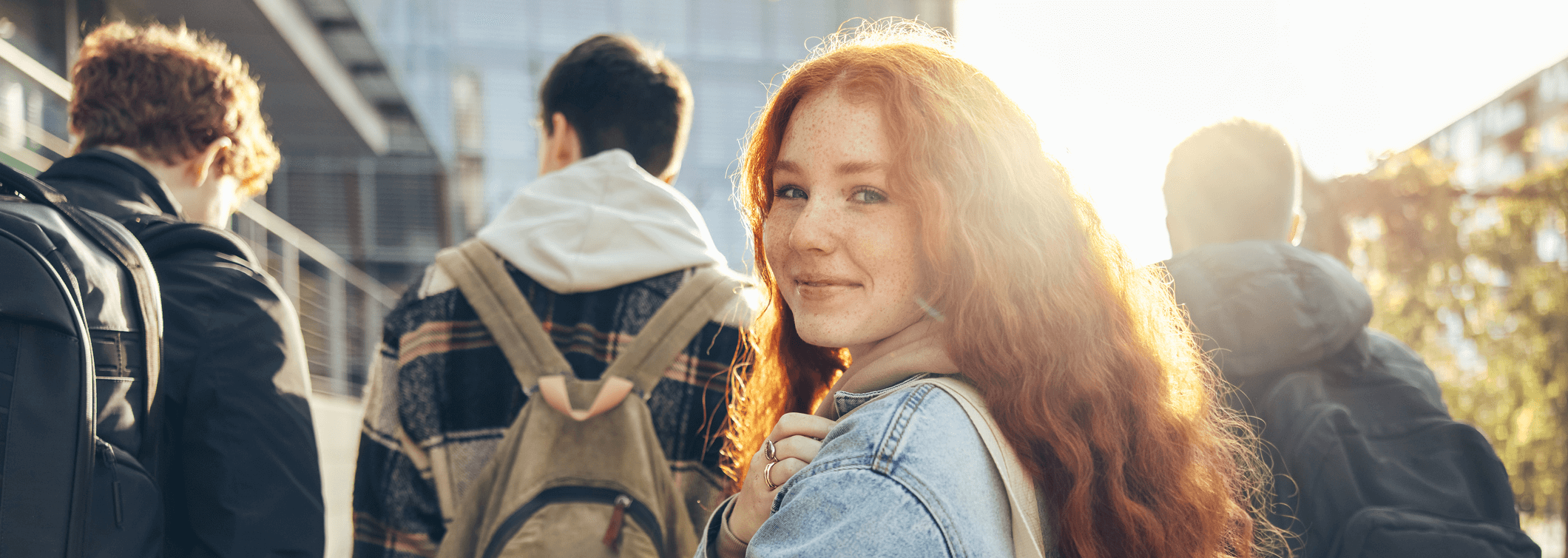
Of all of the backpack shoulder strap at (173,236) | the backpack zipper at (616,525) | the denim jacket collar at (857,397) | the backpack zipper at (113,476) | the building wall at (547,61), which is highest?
the building wall at (547,61)

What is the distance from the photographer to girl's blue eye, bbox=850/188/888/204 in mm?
1145

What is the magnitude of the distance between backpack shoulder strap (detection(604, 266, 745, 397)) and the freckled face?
813 mm

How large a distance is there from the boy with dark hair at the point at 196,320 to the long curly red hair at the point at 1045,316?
3.91 feet

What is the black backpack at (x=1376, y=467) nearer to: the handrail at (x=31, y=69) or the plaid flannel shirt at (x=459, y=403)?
the plaid flannel shirt at (x=459, y=403)

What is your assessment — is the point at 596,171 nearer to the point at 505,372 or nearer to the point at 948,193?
the point at 505,372

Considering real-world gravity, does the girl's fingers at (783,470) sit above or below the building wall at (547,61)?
below

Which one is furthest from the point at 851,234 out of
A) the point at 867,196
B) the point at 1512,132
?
the point at 1512,132

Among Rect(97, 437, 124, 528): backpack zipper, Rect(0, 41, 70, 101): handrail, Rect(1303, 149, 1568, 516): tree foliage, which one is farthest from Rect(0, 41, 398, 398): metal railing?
Rect(1303, 149, 1568, 516): tree foliage

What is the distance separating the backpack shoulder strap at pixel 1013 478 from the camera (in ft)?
→ 3.20

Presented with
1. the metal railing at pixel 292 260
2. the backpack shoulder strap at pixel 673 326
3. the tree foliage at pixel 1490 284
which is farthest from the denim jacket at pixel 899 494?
the tree foliage at pixel 1490 284

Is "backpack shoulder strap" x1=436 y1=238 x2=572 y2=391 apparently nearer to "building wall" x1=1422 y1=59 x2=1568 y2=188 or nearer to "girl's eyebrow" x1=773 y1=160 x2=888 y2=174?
"girl's eyebrow" x1=773 y1=160 x2=888 y2=174

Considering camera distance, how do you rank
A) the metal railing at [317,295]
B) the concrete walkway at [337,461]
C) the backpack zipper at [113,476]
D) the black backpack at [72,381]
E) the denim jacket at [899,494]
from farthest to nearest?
the metal railing at [317,295] < the concrete walkway at [337,461] < the backpack zipper at [113,476] < the black backpack at [72,381] < the denim jacket at [899,494]

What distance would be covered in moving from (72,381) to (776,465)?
1.05 metres

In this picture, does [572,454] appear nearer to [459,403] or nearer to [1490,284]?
[459,403]
